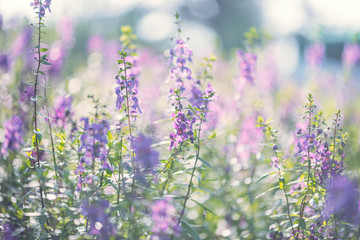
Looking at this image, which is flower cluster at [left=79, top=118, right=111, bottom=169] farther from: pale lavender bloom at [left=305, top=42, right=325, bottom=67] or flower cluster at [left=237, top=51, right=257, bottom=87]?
pale lavender bloom at [left=305, top=42, right=325, bottom=67]

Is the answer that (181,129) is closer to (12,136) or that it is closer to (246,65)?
(12,136)

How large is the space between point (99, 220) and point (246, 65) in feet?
8.92

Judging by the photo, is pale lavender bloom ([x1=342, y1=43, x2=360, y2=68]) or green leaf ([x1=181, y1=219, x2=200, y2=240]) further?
pale lavender bloom ([x1=342, y1=43, x2=360, y2=68])

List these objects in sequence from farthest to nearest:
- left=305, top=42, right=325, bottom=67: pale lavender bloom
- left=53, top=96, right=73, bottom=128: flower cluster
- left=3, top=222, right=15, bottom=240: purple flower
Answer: left=305, top=42, right=325, bottom=67: pale lavender bloom < left=53, top=96, right=73, bottom=128: flower cluster < left=3, top=222, right=15, bottom=240: purple flower

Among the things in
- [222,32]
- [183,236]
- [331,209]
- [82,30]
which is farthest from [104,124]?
[222,32]

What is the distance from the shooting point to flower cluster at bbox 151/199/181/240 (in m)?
2.05

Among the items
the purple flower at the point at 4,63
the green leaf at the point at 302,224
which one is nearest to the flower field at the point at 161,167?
the green leaf at the point at 302,224

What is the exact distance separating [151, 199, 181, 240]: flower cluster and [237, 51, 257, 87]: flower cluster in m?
2.34

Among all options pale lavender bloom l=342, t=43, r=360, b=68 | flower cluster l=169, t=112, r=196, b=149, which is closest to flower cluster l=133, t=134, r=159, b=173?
flower cluster l=169, t=112, r=196, b=149

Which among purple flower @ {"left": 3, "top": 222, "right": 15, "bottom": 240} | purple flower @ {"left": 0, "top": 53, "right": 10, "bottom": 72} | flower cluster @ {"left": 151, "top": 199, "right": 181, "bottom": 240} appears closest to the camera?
flower cluster @ {"left": 151, "top": 199, "right": 181, "bottom": 240}

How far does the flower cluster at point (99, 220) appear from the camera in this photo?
6.72ft

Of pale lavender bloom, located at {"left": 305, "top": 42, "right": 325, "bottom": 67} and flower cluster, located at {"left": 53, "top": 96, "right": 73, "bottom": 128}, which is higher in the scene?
pale lavender bloom, located at {"left": 305, "top": 42, "right": 325, "bottom": 67}

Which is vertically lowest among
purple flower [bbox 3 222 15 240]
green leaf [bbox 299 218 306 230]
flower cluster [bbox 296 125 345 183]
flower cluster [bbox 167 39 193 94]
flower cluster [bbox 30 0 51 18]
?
purple flower [bbox 3 222 15 240]

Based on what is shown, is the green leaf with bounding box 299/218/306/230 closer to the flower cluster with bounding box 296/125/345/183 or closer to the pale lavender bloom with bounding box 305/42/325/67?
the flower cluster with bounding box 296/125/345/183
